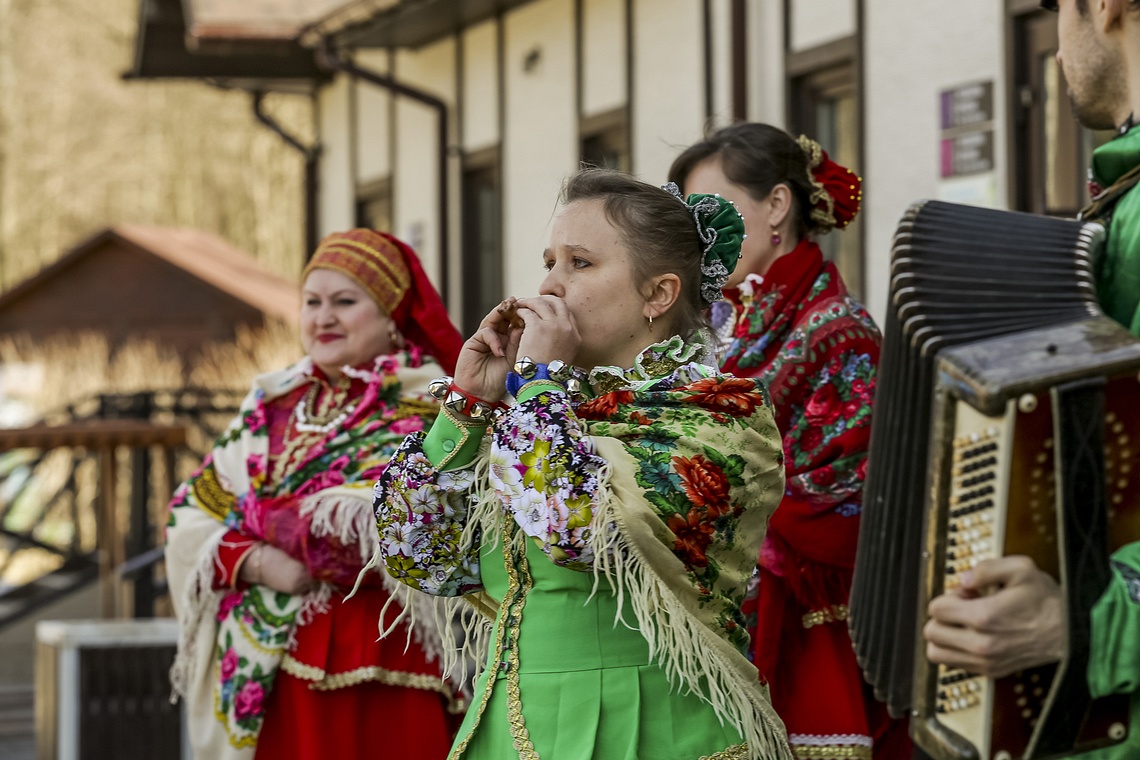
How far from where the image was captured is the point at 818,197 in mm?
4000

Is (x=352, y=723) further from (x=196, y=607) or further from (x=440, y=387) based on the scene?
(x=440, y=387)

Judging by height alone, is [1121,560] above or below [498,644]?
above

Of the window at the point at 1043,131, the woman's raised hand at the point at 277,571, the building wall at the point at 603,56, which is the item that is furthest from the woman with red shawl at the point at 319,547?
the building wall at the point at 603,56

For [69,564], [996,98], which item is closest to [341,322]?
[996,98]

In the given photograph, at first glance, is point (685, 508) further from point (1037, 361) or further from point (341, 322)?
point (341, 322)

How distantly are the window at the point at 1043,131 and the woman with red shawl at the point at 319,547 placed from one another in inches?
110

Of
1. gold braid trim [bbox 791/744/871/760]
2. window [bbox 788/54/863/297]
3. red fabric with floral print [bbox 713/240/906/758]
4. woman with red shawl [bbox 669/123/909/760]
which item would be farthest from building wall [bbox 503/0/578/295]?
gold braid trim [bbox 791/744/871/760]

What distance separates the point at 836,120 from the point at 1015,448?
607 centimetres

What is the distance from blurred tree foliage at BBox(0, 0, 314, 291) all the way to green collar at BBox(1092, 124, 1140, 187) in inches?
1009

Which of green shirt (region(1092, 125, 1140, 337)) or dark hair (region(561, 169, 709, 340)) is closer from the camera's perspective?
green shirt (region(1092, 125, 1140, 337))

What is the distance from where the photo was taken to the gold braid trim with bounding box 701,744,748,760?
8.96ft

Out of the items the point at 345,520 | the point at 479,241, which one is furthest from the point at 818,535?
the point at 479,241

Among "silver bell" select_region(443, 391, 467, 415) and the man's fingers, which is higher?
"silver bell" select_region(443, 391, 467, 415)

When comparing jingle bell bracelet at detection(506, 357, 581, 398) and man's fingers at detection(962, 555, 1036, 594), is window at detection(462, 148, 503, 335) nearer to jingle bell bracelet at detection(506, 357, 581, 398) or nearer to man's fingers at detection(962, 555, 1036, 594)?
jingle bell bracelet at detection(506, 357, 581, 398)
